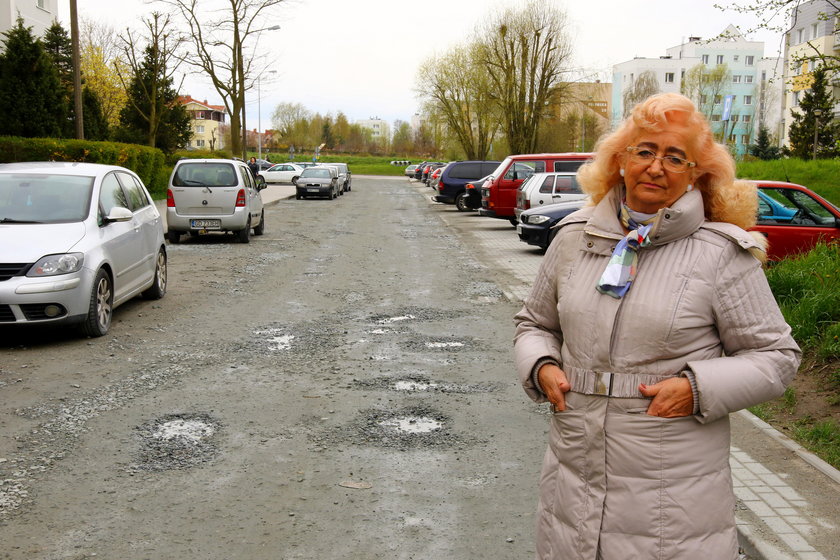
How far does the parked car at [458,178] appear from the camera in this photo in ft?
108

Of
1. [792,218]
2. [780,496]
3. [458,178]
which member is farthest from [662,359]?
[458,178]

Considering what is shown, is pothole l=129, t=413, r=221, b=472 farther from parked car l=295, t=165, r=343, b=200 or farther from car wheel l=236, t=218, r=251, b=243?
parked car l=295, t=165, r=343, b=200

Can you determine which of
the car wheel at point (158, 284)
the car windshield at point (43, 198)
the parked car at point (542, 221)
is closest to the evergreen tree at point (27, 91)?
the parked car at point (542, 221)

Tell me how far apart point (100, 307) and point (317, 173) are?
109 ft

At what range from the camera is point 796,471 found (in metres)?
4.90

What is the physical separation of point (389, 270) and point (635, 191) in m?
12.2

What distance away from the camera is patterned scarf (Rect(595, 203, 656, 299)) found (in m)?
2.33

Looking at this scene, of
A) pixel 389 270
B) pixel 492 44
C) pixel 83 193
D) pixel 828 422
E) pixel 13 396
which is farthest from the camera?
pixel 492 44

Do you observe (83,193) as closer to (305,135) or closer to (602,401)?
(602,401)

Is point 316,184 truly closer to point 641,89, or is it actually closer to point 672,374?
point 672,374

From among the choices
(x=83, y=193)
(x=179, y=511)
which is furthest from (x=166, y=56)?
(x=179, y=511)

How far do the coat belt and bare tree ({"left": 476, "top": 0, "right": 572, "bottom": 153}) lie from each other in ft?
164

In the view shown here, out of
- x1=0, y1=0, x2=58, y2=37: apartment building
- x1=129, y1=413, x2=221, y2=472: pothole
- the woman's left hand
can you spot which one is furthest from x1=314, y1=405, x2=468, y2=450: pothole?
x1=0, y1=0, x2=58, y2=37: apartment building

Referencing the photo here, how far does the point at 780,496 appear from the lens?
4492 millimetres
